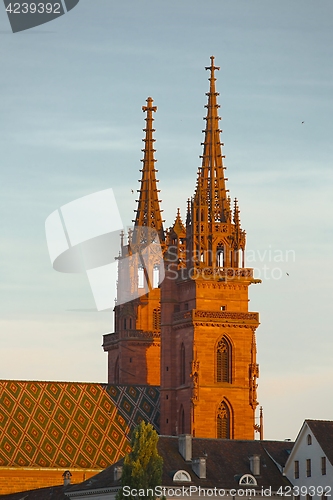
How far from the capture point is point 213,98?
147125mm

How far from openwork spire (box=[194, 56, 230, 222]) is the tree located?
1436 inches

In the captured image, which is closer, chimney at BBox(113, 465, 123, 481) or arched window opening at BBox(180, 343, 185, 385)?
chimney at BBox(113, 465, 123, 481)

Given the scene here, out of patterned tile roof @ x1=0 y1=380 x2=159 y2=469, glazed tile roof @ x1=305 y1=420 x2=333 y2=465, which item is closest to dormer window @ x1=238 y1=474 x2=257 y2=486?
glazed tile roof @ x1=305 y1=420 x2=333 y2=465

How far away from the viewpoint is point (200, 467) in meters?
115

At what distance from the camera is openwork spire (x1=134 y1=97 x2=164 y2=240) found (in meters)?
156

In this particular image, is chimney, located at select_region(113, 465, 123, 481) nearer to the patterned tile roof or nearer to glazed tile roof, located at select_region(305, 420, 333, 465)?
glazed tile roof, located at select_region(305, 420, 333, 465)

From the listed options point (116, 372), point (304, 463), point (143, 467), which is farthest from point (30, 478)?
point (143, 467)

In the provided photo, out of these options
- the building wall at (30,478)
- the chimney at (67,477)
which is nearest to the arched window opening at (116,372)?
the building wall at (30,478)

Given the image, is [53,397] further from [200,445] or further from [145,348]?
[200,445]

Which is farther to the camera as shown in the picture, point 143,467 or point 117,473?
point 117,473

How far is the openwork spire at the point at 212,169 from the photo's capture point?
143875 mm

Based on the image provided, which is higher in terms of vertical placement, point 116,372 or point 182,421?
point 116,372

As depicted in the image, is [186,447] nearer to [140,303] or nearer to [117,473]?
[117,473]

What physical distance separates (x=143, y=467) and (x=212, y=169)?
42.1 m
